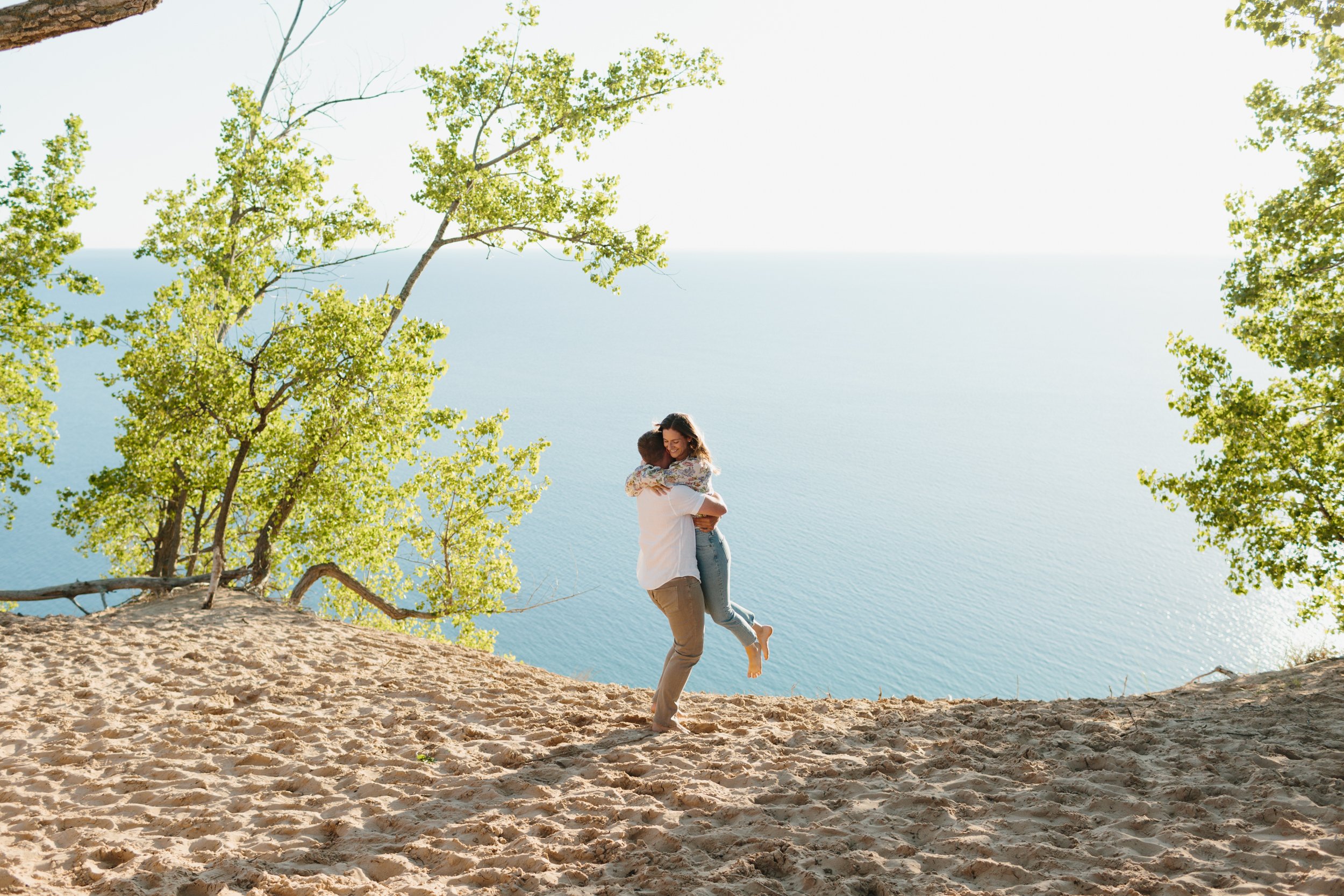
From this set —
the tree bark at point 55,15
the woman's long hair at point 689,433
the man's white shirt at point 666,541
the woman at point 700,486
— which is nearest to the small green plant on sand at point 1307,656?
the woman at point 700,486

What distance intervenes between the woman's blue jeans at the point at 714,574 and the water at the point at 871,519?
5333 millimetres

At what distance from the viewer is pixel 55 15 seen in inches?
158

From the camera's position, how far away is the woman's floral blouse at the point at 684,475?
5.66 m

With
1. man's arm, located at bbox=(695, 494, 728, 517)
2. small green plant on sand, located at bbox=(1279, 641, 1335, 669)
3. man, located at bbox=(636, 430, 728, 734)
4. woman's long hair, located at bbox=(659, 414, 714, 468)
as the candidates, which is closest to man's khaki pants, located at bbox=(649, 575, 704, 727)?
man, located at bbox=(636, 430, 728, 734)

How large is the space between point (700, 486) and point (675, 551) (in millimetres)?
492

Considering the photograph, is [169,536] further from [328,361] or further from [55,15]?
[55,15]

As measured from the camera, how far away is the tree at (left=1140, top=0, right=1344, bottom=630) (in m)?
10.4

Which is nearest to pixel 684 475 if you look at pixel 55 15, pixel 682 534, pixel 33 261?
pixel 682 534

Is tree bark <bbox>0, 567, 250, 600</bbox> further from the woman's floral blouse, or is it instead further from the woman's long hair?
the woman's long hair

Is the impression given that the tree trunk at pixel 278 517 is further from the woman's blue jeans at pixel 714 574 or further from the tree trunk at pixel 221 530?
the woman's blue jeans at pixel 714 574

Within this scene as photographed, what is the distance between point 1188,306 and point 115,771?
21729 cm

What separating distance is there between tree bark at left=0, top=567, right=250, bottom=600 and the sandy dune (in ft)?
13.0

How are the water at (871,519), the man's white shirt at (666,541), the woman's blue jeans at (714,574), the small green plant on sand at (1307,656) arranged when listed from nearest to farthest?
the man's white shirt at (666,541), the woman's blue jeans at (714,574), the small green plant on sand at (1307,656), the water at (871,519)

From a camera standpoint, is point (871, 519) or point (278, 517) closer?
point (278, 517)
